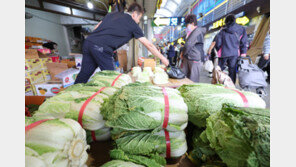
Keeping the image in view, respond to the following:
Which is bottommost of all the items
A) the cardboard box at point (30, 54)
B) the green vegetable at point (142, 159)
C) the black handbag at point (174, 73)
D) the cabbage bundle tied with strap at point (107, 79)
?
the green vegetable at point (142, 159)

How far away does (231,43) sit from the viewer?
159 inches

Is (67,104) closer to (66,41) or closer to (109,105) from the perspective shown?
(109,105)

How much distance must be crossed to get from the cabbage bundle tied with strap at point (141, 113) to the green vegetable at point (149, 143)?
0.10 m

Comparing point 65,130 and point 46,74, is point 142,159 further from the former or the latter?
point 46,74

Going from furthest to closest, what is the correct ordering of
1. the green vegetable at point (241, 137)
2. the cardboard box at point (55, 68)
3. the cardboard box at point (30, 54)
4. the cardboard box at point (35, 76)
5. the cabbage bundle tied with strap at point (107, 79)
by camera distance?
1. the cardboard box at point (55, 68)
2. the cardboard box at point (30, 54)
3. the cardboard box at point (35, 76)
4. the cabbage bundle tied with strap at point (107, 79)
5. the green vegetable at point (241, 137)

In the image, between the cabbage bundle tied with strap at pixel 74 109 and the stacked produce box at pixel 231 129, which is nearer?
the stacked produce box at pixel 231 129

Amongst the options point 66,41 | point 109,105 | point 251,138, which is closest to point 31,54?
point 109,105

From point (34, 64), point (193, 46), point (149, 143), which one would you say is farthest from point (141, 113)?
point (34, 64)

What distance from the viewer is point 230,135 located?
2.13 feet

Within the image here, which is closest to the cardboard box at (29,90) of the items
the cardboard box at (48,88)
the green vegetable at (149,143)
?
the cardboard box at (48,88)

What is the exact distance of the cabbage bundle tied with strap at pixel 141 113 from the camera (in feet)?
2.83

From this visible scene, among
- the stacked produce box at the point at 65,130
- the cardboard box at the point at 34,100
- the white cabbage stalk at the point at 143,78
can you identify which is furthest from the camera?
the white cabbage stalk at the point at 143,78

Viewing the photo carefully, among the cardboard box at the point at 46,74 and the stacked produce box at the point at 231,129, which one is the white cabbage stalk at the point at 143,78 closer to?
the stacked produce box at the point at 231,129

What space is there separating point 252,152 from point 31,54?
5497mm
